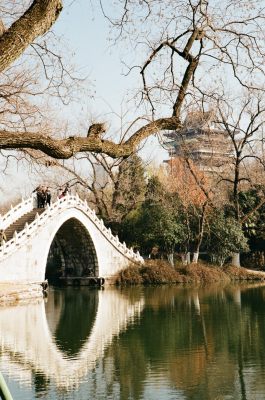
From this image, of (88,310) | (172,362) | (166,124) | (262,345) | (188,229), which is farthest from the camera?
(188,229)

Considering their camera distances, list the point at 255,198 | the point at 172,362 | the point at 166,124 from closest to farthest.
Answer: the point at 166,124 → the point at 172,362 → the point at 255,198

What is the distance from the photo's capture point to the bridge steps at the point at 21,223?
2277cm

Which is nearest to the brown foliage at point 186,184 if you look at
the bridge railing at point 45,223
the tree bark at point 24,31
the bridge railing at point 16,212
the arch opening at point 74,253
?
the bridge railing at point 45,223

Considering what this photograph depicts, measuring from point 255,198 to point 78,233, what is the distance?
10.2m

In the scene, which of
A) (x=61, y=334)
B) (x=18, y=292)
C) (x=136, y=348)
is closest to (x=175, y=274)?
(x=18, y=292)

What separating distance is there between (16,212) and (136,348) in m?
14.0

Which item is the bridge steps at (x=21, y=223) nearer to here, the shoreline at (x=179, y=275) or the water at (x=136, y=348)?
the water at (x=136, y=348)

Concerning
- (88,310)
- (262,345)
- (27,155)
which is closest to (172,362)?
(262,345)

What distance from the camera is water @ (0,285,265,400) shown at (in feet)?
26.7

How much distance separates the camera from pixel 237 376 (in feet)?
28.6

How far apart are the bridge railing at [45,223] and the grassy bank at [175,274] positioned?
2.96 ft

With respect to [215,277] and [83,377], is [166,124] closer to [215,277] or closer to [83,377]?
[83,377]

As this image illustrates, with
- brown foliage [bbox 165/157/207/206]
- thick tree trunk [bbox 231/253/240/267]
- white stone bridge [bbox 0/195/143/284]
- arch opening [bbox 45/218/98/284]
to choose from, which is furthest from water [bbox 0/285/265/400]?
brown foliage [bbox 165/157/207/206]

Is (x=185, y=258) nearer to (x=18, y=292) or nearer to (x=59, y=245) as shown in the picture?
(x=59, y=245)
